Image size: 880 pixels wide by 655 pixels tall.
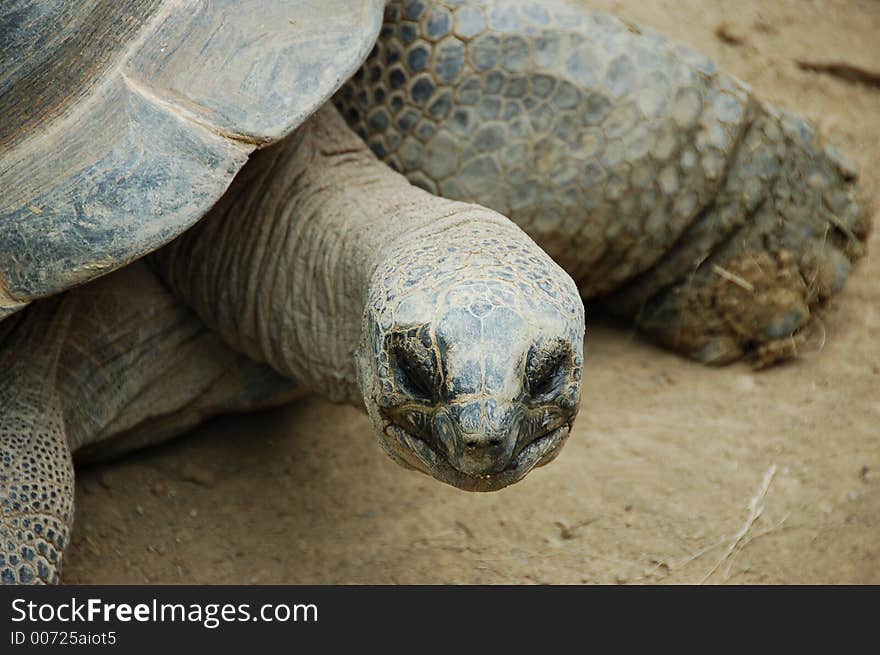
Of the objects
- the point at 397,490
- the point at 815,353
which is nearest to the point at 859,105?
the point at 815,353

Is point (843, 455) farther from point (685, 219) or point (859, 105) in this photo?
point (859, 105)

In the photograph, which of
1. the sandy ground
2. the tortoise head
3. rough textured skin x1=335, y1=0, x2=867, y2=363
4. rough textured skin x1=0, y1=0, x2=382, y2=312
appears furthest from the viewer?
rough textured skin x1=335, y1=0, x2=867, y2=363

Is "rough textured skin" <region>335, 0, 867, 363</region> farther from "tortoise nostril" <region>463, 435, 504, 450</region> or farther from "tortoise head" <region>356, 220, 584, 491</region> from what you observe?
"tortoise nostril" <region>463, 435, 504, 450</region>

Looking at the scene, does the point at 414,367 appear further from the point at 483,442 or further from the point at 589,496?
the point at 589,496

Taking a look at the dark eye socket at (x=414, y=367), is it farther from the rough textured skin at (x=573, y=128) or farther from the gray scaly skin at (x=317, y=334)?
the rough textured skin at (x=573, y=128)

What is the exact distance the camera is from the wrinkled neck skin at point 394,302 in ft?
7.06

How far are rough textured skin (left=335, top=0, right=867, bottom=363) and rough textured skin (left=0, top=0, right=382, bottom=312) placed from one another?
624 millimetres

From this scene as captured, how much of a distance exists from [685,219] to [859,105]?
4.93ft

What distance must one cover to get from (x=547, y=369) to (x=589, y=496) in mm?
1134

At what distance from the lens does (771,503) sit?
3213 millimetres

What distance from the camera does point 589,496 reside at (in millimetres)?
3256

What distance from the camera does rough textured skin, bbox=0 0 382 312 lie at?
8.34 feet

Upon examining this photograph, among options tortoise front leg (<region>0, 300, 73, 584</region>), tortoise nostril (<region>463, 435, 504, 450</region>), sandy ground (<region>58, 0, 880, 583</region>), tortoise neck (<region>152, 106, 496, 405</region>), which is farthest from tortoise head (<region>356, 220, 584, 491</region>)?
tortoise front leg (<region>0, 300, 73, 584</region>)

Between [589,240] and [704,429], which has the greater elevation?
[589,240]
